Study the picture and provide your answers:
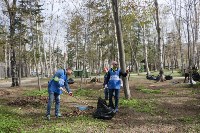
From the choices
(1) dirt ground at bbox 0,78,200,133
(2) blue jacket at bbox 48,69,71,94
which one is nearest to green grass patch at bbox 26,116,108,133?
(1) dirt ground at bbox 0,78,200,133

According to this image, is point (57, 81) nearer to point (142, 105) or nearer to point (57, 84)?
→ point (57, 84)

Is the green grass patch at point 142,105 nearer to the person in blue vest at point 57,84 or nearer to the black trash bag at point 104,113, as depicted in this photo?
the black trash bag at point 104,113

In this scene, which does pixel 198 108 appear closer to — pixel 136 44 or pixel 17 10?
pixel 17 10

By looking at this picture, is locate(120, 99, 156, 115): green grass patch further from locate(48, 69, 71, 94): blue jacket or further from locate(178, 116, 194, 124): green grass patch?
locate(48, 69, 71, 94): blue jacket

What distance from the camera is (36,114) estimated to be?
12.0 meters

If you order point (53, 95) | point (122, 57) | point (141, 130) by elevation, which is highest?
point (122, 57)

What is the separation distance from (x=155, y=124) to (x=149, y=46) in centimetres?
7046

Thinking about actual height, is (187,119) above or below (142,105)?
below

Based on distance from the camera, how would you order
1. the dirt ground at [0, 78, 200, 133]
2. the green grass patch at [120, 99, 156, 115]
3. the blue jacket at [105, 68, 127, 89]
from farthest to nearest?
the green grass patch at [120, 99, 156, 115] < the blue jacket at [105, 68, 127, 89] < the dirt ground at [0, 78, 200, 133]

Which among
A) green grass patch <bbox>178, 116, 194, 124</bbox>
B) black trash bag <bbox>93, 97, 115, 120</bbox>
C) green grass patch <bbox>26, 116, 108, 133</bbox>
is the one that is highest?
black trash bag <bbox>93, 97, 115, 120</bbox>

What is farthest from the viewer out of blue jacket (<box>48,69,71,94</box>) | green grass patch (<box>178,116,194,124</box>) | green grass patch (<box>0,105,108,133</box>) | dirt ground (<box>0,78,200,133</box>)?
blue jacket (<box>48,69,71,94</box>)

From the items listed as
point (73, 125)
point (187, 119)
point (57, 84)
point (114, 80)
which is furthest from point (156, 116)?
point (57, 84)

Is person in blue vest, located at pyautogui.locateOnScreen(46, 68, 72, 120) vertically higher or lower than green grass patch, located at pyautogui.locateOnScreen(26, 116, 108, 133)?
higher

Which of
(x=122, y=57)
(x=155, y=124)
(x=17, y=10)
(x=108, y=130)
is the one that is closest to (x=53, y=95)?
(x=108, y=130)
